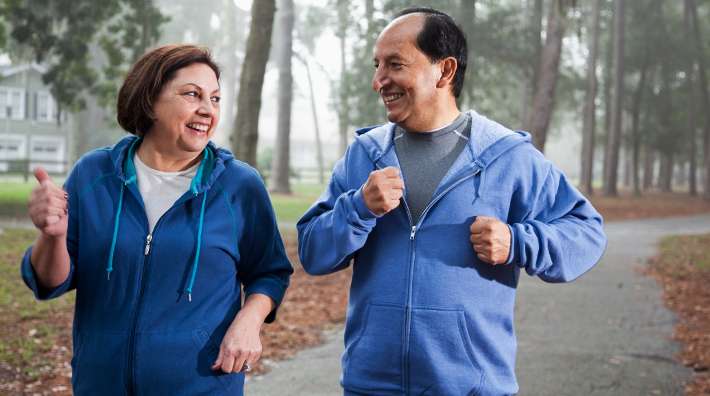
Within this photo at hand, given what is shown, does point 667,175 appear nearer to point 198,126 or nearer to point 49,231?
point 198,126

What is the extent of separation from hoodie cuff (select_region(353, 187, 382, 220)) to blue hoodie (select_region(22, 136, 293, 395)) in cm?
53

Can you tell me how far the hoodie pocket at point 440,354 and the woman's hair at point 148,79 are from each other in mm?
1296

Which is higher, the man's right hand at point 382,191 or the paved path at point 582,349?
the man's right hand at point 382,191

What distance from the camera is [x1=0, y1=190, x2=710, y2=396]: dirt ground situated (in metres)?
5.08

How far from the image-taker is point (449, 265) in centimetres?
247

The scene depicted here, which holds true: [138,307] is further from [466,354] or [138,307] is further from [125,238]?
[466,354]

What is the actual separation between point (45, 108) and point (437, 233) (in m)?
45.4

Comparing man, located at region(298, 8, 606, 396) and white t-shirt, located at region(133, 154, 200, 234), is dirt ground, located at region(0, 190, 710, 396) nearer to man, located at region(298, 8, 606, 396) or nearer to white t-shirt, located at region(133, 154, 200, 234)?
white t-shirt, located at region(133, 154, 200, 234)

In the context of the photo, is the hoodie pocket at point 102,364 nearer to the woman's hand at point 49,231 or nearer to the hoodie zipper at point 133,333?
the hoodie zipper at point 133,333

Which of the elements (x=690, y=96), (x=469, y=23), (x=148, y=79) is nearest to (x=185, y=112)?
(x=148, y=79)

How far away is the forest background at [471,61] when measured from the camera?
15.9 metres

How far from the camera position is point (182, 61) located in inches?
101

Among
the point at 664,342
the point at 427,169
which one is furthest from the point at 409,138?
the point at 664,342

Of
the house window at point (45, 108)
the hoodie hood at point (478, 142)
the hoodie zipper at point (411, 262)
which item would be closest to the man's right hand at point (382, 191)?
the hoodie zipper at point (411, 262)
